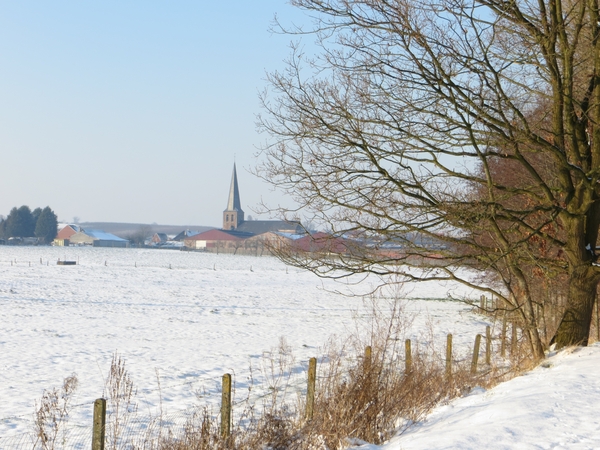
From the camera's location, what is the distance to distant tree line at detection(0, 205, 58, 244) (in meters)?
124

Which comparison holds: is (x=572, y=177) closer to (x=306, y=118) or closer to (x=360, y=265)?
(x=360, y=265)

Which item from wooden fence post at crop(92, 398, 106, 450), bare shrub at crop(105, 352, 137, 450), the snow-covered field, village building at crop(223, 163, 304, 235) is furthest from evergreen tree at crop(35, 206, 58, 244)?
wooden fence post at crop(92, 398, 106, 450)

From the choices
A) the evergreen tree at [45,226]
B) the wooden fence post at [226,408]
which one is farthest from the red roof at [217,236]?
the wooden fence post at [226,408]

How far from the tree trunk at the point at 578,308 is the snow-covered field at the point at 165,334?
0.97m

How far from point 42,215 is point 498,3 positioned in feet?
423

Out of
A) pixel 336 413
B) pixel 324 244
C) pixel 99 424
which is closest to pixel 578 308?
pixel 324 244

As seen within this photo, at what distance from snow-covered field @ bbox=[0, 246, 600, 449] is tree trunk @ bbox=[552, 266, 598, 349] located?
973 mm

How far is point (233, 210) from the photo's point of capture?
526 ft

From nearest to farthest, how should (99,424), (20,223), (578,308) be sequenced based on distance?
1. (99,424)
2. (578,308)
3. (20,223)

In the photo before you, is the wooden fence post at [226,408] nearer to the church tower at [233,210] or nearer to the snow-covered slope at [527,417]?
the snow-covered slope at [527,417]

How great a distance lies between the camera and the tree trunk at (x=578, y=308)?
373 inches

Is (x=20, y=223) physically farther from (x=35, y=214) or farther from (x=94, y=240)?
(x=94, y=240)

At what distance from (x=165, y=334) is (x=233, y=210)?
140 metres

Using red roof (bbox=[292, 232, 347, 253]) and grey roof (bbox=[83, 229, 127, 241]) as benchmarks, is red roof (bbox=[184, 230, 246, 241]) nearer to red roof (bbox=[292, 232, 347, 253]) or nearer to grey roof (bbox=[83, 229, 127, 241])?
grey roof (bbox=[83, 229, 127, 241])
